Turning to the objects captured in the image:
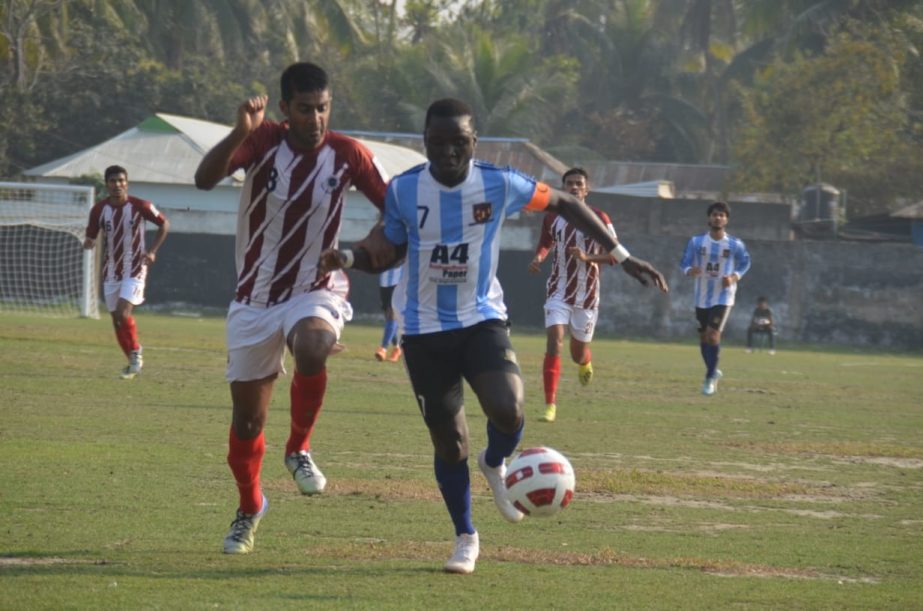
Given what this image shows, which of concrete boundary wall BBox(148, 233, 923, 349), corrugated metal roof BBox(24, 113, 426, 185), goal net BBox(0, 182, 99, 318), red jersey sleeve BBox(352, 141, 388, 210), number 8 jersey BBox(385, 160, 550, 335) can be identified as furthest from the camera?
corrugated metal roof BBox(24, 113, 426, 185)

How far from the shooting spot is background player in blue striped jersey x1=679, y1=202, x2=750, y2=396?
18891mm

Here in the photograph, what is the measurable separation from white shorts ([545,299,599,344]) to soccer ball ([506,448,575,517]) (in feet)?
27.3

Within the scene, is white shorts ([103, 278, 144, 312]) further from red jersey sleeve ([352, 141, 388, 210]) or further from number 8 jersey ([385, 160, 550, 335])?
number 8 jersey ([385, 160, 550, 335])

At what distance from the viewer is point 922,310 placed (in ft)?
124

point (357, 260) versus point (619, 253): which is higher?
point (619, 253)

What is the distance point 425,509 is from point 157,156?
36.3 meters

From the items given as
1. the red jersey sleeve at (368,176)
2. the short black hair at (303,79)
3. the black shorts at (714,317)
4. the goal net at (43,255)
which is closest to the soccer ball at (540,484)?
the red jersey sleeve at (368,176)

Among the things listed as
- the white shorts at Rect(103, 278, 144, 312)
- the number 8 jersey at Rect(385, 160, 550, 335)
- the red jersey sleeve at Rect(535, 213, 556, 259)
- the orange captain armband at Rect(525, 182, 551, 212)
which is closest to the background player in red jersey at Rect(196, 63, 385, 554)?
the number 8 jersey at Rect(385, 160, 550, 335)

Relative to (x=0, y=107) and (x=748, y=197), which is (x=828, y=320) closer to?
(x=748, y=197)

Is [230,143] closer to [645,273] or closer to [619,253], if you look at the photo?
[619,253]

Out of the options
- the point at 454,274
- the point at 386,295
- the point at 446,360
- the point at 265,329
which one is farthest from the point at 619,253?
the point at 386,295

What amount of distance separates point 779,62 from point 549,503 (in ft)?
151

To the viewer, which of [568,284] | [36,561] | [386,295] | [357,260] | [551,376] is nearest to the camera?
[36,561]

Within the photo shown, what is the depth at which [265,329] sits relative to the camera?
730cm
